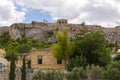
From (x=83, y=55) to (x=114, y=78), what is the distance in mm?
8768

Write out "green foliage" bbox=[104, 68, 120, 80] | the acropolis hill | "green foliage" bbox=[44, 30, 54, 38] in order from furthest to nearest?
the acropolis hill < "green foliage" bbox=[44, 30, 54, 38] < "green foliage" bbox=[104, 68, 120, 80]

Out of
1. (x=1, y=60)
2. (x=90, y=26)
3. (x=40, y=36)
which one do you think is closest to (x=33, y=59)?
(x=1, y=60)

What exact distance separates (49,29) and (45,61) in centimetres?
7866

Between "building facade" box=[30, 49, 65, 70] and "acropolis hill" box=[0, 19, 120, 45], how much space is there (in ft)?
226

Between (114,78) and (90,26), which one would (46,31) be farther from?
(114,78)

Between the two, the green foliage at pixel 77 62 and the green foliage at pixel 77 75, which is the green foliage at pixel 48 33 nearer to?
the green foliage at pixel 77 62

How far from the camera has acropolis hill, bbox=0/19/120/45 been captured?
122m

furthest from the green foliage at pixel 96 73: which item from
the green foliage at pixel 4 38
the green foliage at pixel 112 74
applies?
the green foliage at pixel 4 38

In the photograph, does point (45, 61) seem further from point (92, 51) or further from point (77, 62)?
point (92, 51)

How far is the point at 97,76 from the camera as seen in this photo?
3756cm

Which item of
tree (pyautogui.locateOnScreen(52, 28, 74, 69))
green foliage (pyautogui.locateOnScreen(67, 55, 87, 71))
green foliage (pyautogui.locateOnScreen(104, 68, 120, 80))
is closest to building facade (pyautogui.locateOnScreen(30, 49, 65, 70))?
tree (pyautogui.locateOnScreen(52, 28, 74, 69))

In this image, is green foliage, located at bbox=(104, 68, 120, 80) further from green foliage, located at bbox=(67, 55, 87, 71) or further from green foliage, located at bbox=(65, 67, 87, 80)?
green foliage, located at bbox=(67, 55, 87, 71)

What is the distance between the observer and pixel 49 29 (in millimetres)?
125562

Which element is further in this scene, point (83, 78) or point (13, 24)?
point (13, 24)
